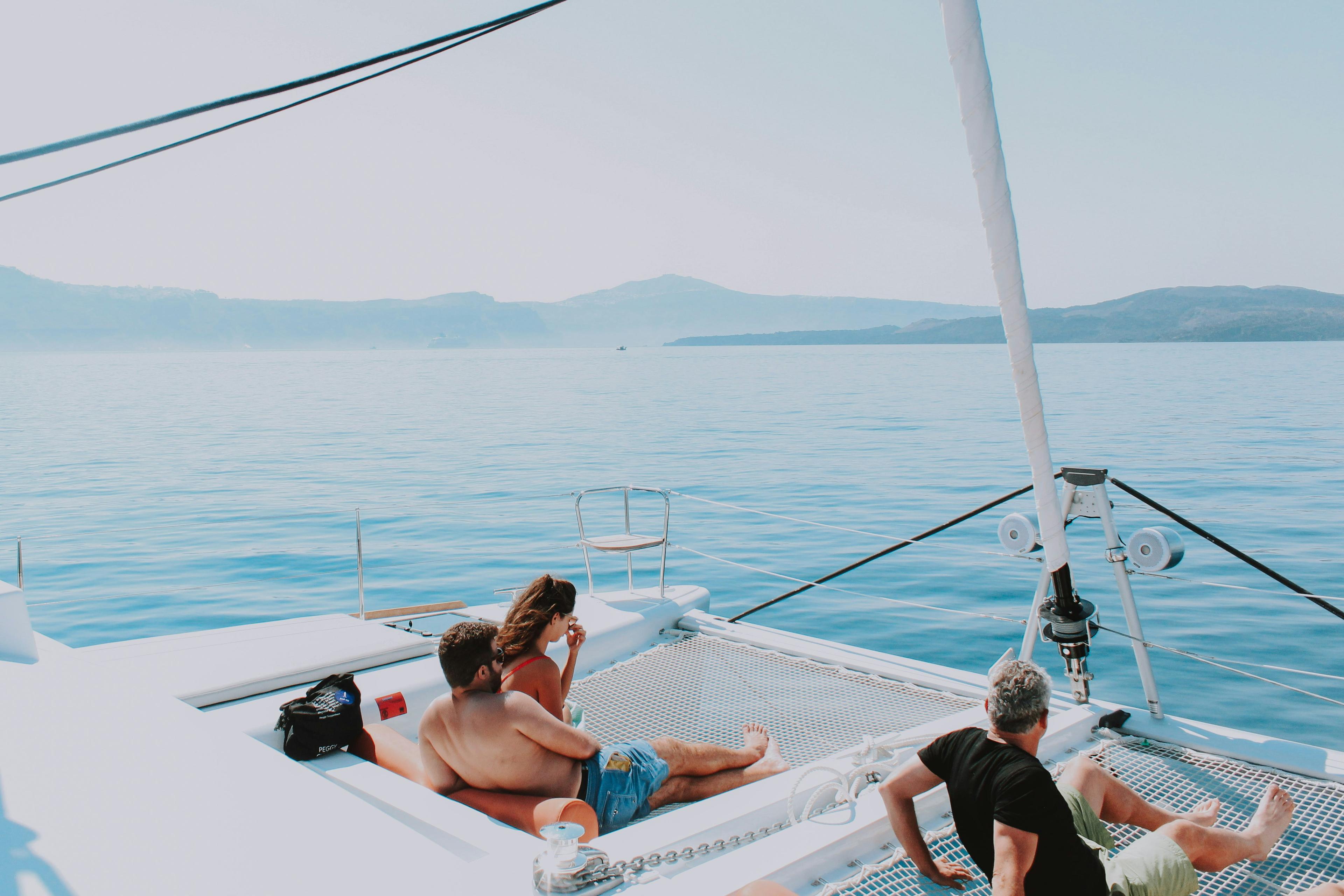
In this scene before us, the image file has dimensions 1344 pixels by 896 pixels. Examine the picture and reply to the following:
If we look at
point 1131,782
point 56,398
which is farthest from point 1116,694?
point 56,398

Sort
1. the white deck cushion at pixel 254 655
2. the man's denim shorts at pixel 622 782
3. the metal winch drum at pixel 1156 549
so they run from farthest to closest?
1. the white deck cushion at pixel 254 655
2. the metal winch drum at pixel 1156 549
3. the man's denim shorts at pixel 622 782

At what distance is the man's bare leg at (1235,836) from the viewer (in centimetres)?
257

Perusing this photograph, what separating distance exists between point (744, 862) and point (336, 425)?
89.6 ft

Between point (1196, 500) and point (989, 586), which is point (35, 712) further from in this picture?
point (1196, 500)

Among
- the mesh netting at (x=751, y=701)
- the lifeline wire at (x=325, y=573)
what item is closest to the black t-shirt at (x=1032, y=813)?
the mesh netting at (x=751, y=701)

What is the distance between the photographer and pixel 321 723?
3.19m

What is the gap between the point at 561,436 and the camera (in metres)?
24.4

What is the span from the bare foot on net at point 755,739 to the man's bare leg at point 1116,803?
122cm

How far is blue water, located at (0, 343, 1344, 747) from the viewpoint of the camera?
27.0 feet

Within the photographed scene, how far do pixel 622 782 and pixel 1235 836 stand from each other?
1.86 m

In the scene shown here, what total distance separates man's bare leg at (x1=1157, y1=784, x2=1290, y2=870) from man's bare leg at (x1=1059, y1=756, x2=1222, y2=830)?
0.05 m

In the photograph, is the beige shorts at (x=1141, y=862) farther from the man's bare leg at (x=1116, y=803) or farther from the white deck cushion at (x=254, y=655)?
the white deck cushion at (x=254, y=655)

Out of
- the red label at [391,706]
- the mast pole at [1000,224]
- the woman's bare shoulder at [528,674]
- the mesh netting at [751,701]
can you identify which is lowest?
the mesh netting at [751,701]

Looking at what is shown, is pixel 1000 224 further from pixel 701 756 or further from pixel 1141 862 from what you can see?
pixel 701 756
